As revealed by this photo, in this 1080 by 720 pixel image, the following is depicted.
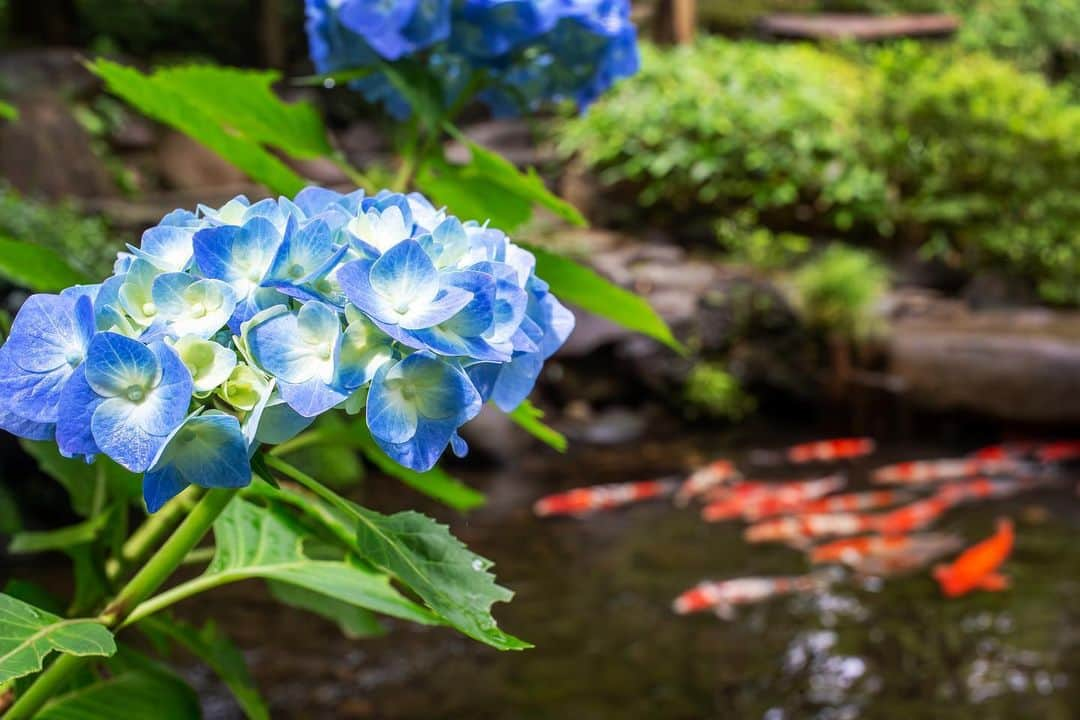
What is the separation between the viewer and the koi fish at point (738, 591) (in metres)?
3.33

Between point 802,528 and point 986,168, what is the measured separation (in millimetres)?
5032

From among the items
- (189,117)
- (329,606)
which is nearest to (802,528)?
(329,606)

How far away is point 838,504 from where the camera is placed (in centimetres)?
470

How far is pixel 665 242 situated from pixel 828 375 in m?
2.34

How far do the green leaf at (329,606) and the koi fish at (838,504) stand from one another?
3351mm

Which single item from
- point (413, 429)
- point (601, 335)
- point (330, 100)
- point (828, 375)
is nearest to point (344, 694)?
point (413, 429)

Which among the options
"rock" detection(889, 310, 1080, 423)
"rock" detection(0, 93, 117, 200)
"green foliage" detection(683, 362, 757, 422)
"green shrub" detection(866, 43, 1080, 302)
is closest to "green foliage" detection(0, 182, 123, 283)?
"rock" detection(0, 93, 117, 200)

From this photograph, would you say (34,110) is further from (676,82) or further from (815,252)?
(815,252)

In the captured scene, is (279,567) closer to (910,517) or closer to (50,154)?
(910,517)

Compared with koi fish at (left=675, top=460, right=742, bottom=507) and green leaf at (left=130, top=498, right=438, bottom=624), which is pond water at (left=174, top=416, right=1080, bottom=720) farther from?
green leaf at (left=130, top=498, right=438, bottom=624)

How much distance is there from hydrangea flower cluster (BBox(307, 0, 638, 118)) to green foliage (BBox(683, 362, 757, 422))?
504 cm

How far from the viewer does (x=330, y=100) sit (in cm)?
1030

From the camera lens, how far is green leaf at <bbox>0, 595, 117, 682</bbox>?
550 mm

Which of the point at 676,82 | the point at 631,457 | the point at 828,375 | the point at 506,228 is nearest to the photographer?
the point at 506,228
